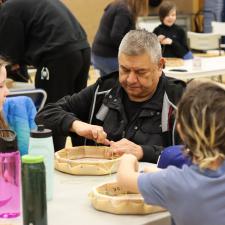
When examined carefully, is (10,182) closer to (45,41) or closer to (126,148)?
(126,148)

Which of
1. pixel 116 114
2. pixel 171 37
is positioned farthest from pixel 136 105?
pixel 171 37

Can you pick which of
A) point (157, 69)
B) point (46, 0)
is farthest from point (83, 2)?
point (157, 69)

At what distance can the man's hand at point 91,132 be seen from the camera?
238 centimetres

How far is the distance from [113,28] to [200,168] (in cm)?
392

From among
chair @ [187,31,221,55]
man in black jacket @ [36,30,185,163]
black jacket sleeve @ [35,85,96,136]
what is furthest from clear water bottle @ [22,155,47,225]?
chair @ [187,31,221,55]

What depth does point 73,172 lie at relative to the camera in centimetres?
215

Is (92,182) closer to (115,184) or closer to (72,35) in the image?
(115,184)

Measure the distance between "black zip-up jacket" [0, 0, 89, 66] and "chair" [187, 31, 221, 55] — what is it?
4.62 metres

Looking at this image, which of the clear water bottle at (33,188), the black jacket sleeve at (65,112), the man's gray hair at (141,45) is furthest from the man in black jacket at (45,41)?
the clear water bottle at (33,188)

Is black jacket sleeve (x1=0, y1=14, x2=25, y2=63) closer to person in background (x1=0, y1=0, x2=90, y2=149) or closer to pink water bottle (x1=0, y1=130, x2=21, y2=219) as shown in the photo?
person in background (x1=0, y1=0, x2=90, y2=149)

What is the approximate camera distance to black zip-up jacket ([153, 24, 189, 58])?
6594 mm

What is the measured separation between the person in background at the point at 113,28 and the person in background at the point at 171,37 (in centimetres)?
114

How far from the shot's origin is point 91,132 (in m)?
2.42

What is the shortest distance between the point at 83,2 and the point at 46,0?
6.82 metres
